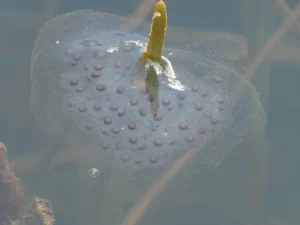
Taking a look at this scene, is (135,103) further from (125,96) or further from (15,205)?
(15,205)

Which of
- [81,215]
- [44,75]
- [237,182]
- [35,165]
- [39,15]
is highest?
[39,15]

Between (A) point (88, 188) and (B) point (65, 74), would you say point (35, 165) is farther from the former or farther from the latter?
(B) point (65, 74)

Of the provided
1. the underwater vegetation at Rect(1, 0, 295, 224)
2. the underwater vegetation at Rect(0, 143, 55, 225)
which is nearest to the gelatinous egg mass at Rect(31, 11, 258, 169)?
the underwater vegetation at Rect(1, 0, 295, 224)

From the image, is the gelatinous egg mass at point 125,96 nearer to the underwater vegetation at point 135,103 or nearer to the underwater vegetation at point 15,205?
the underwater vegetation at point 135,103

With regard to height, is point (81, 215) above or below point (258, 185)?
below

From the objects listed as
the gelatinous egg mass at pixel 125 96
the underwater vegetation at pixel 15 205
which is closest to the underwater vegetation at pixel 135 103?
the gelatinous egg mass at pixel 125 96

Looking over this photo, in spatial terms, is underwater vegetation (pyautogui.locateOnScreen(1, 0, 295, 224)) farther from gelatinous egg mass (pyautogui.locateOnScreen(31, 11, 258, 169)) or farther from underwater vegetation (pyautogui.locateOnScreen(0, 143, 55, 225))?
underwater vegetation (pyautogui.locateOnScreen(0, 143, 55, 225))

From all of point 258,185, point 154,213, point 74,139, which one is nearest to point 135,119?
point 74,139

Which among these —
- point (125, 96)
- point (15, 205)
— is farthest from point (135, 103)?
point (15, 205)
